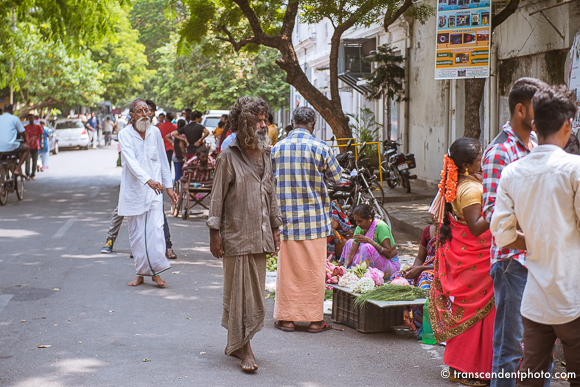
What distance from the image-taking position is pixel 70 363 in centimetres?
519

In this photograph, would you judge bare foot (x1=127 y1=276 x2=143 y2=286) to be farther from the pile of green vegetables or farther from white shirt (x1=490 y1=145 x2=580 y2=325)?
white shirt (x1=490 y1=145 x2=580 y2=325)

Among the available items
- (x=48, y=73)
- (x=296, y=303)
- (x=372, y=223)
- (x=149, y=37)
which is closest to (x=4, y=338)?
(x=296, y=303)

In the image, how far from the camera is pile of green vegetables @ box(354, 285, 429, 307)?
5953 mm

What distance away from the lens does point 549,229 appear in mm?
3266

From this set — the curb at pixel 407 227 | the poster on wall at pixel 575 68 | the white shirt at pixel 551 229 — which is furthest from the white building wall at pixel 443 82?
the white shirt at pixel 551 229

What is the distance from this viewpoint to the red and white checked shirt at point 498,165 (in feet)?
12.8

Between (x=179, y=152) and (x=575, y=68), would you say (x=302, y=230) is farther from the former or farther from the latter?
(x=179, y=152)

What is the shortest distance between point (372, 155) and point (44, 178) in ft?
35.6

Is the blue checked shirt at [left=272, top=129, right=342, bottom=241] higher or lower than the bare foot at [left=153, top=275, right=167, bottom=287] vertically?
higher

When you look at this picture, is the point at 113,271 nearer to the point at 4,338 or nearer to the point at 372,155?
the point at 4,338

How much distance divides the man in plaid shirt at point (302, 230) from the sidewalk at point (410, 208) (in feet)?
17.8

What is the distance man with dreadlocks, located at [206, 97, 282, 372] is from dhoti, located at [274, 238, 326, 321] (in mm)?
1038

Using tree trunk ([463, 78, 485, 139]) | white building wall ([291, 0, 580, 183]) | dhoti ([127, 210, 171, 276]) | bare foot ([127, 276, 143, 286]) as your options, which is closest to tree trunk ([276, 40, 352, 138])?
white building wall ([291, 0, 580, 183])

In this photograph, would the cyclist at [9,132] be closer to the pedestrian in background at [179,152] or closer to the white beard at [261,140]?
the pedestrian in background at [179,152]
